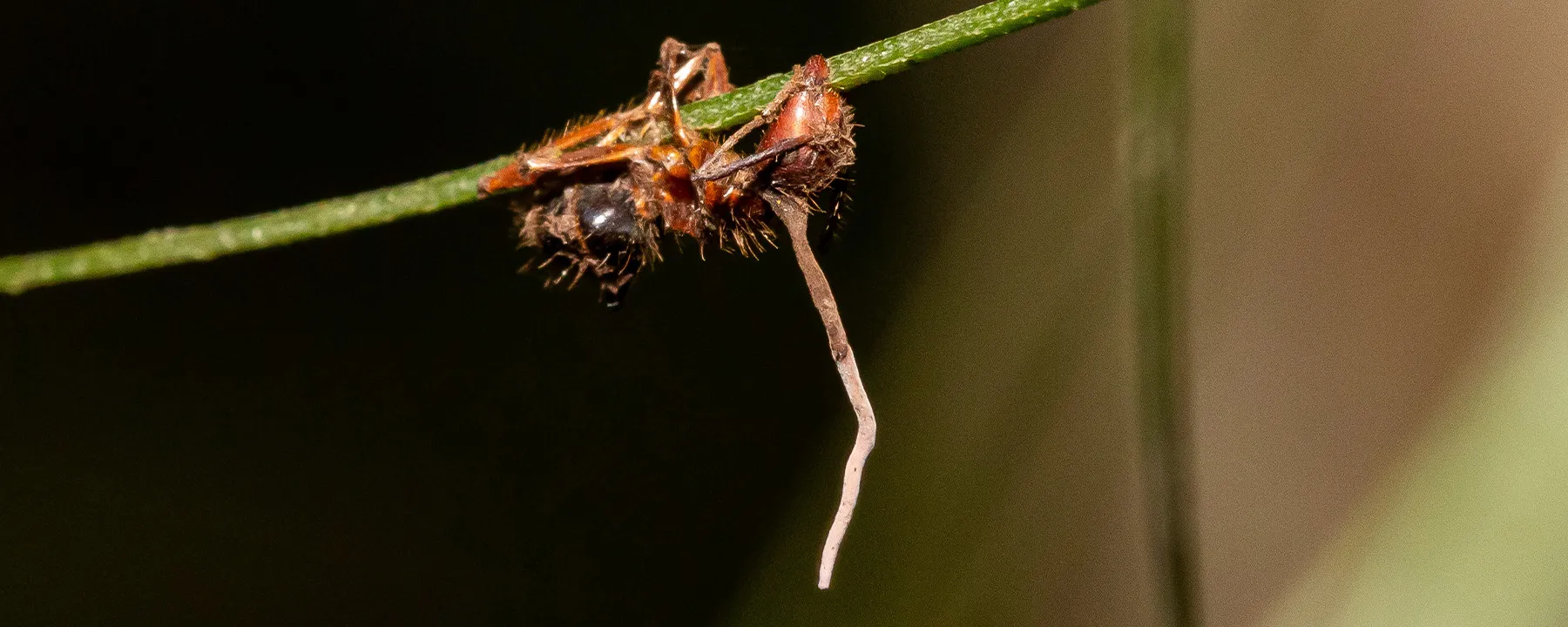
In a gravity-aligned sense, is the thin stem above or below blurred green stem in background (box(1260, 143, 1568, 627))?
above

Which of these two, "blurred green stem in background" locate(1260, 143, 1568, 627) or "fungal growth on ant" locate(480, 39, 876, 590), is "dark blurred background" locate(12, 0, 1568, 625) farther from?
"fungal growth on ant" locate(480, 39, 876, 590)

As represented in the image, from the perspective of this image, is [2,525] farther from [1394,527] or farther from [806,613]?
[1394,527]

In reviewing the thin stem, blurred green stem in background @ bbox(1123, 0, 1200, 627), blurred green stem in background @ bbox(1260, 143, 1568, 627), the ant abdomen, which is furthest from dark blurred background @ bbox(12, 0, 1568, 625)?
the thin stem

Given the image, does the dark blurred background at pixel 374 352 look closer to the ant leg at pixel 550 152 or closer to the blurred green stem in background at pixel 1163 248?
the blurred green stem in background at pixel 1163 248

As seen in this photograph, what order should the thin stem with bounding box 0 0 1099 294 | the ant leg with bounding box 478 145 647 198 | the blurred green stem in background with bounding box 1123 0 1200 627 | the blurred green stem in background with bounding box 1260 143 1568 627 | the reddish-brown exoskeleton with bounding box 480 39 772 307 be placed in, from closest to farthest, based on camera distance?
the thin stem with bounding box 0 0 1099 294, the ant leg with bounding box 478 145 647 198, the blurred green stem in background with bounding box 1260 143 1568 627, the reddish-brown exoskeleton with bounding box 480 39 772 307, the blurred green stem in background with bounding box 1123 0 1200 627

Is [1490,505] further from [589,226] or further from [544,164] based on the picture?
[544,164]

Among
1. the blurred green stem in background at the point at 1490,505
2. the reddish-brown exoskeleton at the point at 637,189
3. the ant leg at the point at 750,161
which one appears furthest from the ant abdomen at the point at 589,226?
the blurred green stem in background at the point at 1490,505

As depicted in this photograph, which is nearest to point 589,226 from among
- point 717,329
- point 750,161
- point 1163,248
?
point 750,161
